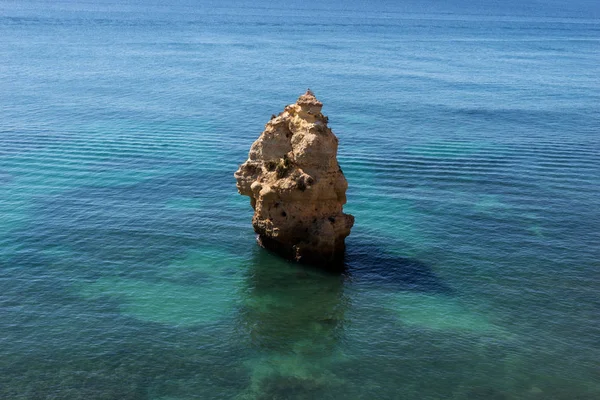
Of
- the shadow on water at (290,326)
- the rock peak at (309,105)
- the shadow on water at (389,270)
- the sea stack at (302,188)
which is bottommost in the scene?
the shadow on water at (290,326)

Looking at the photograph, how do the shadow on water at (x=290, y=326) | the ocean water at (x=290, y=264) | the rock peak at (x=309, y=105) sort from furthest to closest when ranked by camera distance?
the rock peak at (x=309, y=105)
the ocean water at (x=290, y=264)
the shadow on water at (x=290, y=326)

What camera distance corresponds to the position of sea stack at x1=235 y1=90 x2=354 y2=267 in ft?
176

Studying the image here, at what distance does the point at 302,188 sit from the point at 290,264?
240 inches

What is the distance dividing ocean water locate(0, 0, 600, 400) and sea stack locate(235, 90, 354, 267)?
7.37 ft

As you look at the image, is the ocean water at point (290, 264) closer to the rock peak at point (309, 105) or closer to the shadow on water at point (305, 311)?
the shadow on water at point (305, 311)

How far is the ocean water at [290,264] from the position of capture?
41.3m

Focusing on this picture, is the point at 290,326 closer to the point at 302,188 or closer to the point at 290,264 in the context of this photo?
the point at 290,264

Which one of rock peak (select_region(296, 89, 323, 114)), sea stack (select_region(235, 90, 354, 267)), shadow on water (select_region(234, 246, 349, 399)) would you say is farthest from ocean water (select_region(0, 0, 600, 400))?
rock peak (select_region(296, 89, 323, 114))

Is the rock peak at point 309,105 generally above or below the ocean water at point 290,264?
above

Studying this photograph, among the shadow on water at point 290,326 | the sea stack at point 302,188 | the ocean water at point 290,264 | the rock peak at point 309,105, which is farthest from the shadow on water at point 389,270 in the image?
the rock peak at point 309,105

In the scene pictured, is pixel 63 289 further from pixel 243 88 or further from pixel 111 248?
pixel 243 88

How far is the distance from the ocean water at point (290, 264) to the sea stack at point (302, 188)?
2245mm

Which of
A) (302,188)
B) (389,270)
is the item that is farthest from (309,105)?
(389,270)

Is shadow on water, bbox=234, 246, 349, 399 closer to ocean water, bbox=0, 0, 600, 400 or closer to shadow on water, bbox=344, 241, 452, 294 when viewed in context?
ocean water, bbox=0, 0, 600, 400
